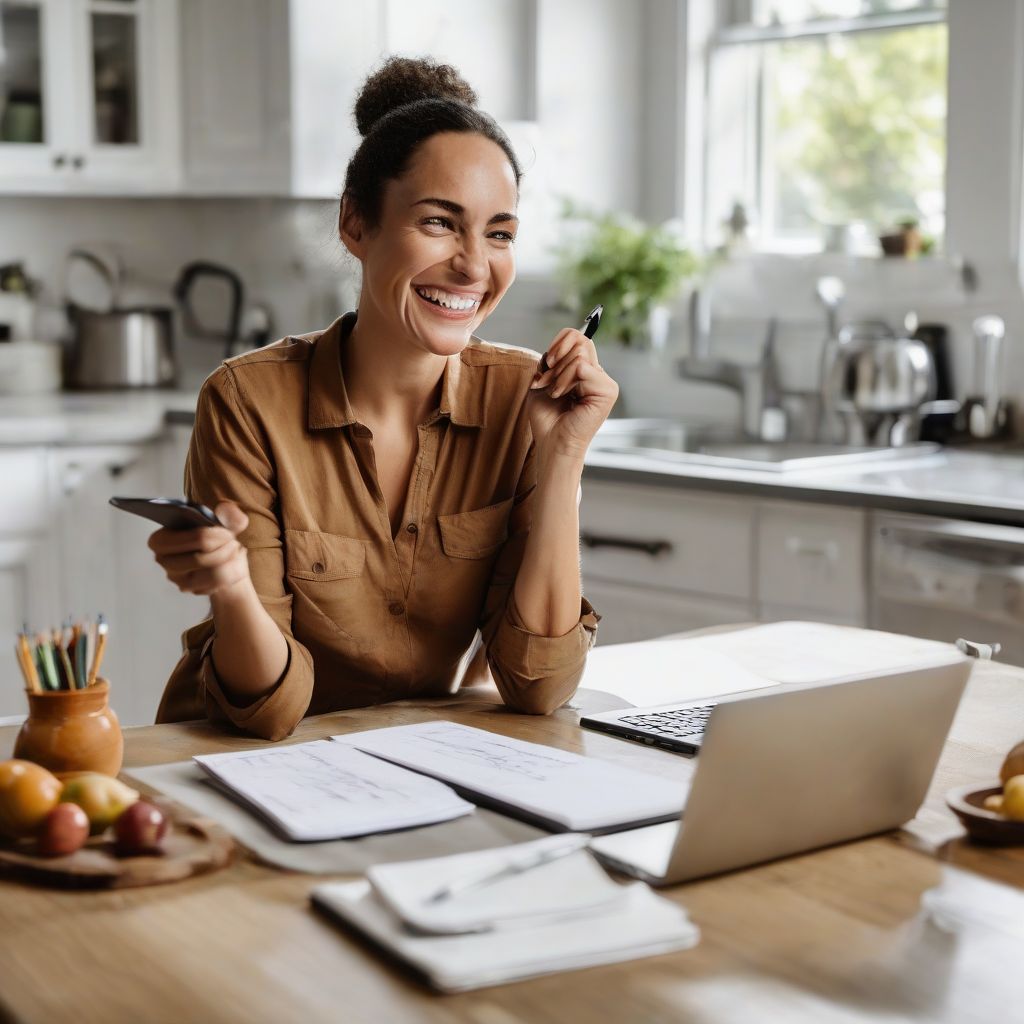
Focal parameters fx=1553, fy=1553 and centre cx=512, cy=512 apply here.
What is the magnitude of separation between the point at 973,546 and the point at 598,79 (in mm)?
1961

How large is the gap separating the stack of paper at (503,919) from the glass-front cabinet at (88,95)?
3.37m

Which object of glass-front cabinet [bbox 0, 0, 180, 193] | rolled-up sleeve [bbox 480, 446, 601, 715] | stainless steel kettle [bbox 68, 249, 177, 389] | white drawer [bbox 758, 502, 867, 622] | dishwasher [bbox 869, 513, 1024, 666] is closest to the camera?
rolled-up sleeve [bbox 480, 446, 601, 715]

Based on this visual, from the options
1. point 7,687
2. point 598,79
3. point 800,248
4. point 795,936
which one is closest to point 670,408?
point 800,248

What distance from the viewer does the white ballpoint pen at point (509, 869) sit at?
0.94 metres

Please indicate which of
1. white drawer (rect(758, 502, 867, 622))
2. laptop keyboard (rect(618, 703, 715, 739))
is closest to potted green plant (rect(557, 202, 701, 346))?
white drawer (rect(758, 502, 867, 622))

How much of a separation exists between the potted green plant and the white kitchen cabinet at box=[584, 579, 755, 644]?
88 centimetres

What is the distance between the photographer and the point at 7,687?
3.49 m

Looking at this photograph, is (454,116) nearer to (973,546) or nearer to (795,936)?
(795,936)

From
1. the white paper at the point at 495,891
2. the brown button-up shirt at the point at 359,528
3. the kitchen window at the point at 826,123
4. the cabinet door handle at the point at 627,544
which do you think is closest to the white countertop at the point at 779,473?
the cabinet door handle at the point at 627,544

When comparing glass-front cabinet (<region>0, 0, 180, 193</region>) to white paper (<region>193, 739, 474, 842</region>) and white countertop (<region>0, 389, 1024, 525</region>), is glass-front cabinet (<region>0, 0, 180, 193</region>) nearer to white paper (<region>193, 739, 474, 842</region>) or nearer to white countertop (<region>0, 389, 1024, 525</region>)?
white countertop (<region>0, 389, 1024, 525</region>)

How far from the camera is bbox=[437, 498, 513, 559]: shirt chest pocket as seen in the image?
5.62 ft

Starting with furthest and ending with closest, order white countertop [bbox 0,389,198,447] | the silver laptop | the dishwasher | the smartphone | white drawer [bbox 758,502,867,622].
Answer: white countertop [bbox 0,389,198,447]
white drawer [bbox 758,502,867,622]
the dishwasher
the smartphone
the silver laptop

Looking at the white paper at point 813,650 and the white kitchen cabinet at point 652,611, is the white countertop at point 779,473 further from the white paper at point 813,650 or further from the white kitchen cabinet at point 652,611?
the white paper at point 813,650

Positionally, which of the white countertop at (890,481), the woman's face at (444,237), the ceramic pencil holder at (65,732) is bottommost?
the ceramic pencil holder at (65,732)
